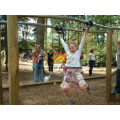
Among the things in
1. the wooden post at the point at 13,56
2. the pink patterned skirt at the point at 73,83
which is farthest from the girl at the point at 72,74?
the wooden post at the point at 13,56

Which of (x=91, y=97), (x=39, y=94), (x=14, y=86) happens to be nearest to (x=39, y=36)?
(x=39, y=94)

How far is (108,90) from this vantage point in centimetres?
338

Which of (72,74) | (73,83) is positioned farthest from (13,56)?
(73,83)

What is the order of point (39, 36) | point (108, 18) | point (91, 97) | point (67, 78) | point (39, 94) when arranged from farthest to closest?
point (108, 18) → point (39, 36) → point (39, 94) → point (91, 97) → point (67, 78)

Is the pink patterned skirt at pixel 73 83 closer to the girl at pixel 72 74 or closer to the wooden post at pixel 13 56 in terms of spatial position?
the girl at pixel 72 74

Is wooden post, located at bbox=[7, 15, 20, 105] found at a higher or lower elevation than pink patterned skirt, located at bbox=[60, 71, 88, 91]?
higher

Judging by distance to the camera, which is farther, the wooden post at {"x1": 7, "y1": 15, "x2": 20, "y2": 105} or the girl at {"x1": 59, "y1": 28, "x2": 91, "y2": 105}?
the girl at {"x1": 59, "y1": 28, "x2": 91, "y2": 105}

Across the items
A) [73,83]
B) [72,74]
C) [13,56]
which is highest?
[13,56]

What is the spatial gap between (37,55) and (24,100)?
2.06 m

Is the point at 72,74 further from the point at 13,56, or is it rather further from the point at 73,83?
the point at 13,56

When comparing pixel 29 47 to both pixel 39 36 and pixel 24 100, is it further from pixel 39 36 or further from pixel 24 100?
pixel 24 100

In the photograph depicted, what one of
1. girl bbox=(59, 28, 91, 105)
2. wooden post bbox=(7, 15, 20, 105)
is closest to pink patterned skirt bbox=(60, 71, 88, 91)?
girl bbox=(59, 28, 91, 105)

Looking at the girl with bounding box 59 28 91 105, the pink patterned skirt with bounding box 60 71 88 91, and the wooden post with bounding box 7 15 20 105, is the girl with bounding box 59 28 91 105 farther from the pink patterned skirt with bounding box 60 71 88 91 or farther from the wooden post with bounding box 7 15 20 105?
the wooden post with bounding box 7 15 20 105

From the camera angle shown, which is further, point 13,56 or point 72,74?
point 72,74
